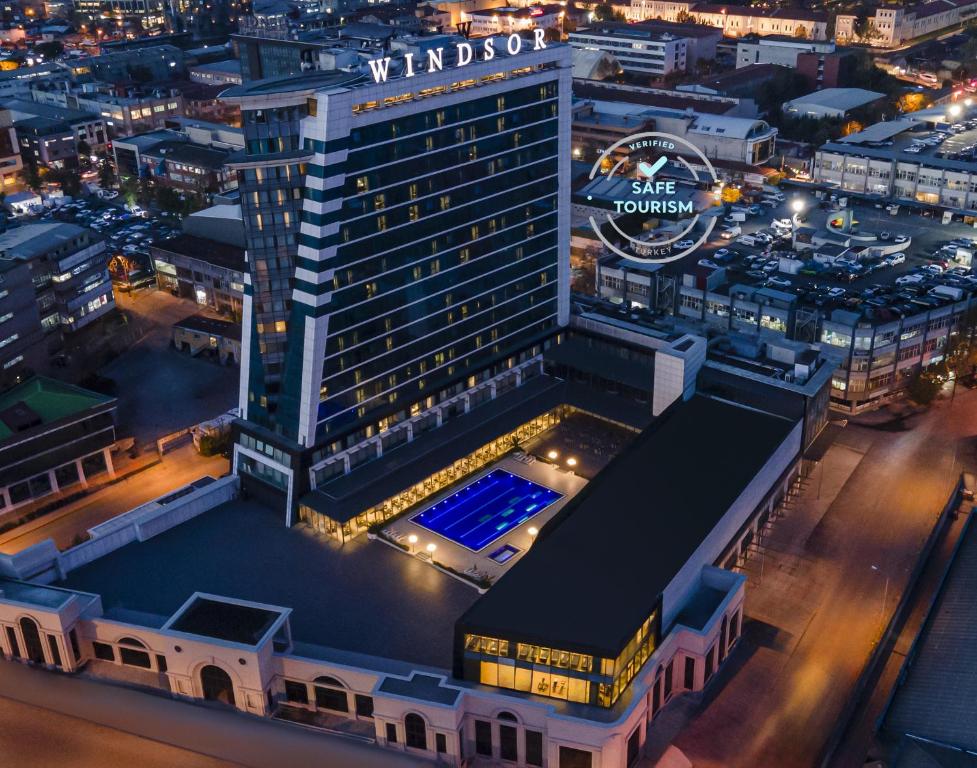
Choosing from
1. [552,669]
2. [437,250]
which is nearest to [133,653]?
[552,669]

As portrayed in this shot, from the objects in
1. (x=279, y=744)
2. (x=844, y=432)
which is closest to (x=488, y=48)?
(x=844, y=432)

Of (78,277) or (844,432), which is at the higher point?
(78,277)

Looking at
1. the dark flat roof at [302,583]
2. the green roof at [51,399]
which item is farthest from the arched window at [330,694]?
the green roof at [51,399]

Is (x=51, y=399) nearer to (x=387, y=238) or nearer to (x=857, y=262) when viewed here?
(x=387, y=238)

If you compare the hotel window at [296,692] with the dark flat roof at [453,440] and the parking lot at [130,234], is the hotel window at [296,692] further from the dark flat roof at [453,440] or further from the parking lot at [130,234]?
the parking lot at [130,234]

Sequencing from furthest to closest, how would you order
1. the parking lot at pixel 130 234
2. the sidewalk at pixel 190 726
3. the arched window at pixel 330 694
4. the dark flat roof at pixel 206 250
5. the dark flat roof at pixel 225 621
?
the parking lot at pixel 130 234 < the dark flat roof at pixel 206 250 < the dark flat roof at pixel 225 621 < the arched window at pixel 330 694 < the sidewalk at pixel 190 726

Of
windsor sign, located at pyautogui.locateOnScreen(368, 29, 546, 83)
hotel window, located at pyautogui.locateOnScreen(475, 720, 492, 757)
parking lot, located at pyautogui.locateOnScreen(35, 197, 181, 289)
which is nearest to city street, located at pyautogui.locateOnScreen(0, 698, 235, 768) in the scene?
hotel window, located at pyautogui.locateOnScreen(475, 720, 492, 757)

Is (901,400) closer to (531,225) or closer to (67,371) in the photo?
(531,225)

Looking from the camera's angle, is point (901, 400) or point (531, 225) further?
point (901, 400)
